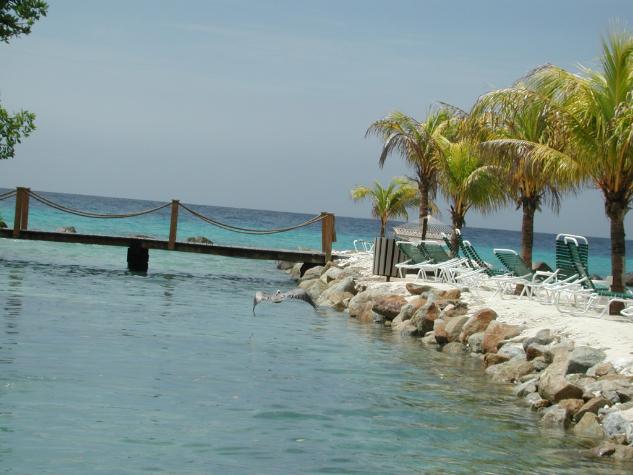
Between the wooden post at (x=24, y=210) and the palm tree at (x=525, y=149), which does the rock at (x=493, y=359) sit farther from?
the wooden post at (x=24, y=210)

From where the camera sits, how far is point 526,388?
37.3ft

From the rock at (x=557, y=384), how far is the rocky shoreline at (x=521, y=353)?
0.01 metres

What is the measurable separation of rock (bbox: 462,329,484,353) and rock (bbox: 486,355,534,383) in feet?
5.18

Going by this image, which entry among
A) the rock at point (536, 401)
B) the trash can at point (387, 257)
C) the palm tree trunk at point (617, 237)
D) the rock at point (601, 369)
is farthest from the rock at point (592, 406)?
the trash can at point (387, 257)

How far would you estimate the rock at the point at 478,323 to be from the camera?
1507cm

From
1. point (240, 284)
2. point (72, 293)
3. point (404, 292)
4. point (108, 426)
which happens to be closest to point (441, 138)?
point (240, 284)

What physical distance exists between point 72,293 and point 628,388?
13.3m

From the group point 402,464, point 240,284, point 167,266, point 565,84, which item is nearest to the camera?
point 402,464

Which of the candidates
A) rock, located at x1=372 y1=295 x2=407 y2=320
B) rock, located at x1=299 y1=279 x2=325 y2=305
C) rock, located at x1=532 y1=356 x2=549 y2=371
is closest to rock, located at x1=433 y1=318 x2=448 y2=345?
rock, located at x1=372 y1=295 x2=407 y2=320

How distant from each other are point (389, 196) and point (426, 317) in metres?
19.4

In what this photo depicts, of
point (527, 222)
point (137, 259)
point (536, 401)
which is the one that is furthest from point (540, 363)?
point (137, 259)

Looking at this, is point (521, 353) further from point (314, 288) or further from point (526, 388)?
point (314, 288)

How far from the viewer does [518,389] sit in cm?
1148

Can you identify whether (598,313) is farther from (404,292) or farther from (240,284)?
(240,284)
